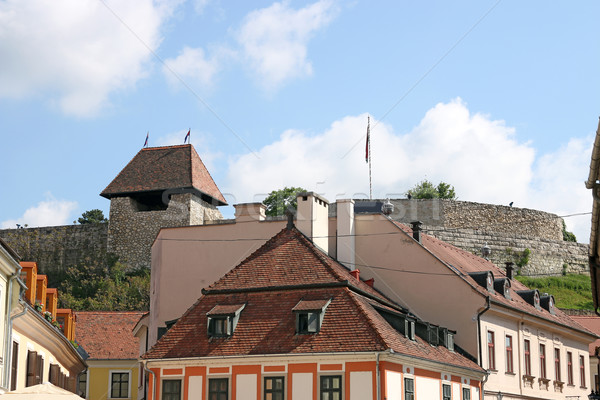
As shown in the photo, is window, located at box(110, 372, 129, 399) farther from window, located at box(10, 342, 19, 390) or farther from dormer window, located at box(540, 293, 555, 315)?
window, located at box(10, 342, 19, 390)

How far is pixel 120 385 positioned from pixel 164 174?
22.1 meters

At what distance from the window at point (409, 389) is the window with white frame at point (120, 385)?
18.8 meters

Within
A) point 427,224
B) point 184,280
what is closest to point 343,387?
point 184,280

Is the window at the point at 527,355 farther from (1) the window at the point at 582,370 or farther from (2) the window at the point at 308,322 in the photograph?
(2) the window at the point at 308,322

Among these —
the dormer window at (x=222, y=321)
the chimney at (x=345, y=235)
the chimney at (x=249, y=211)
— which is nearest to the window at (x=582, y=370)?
the chimney at (x=345, y=235)

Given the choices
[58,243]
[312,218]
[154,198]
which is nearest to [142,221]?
[154,198]

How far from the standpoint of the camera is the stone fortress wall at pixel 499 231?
2525 inches

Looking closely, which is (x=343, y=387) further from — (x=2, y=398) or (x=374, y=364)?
(x=2, y=398)

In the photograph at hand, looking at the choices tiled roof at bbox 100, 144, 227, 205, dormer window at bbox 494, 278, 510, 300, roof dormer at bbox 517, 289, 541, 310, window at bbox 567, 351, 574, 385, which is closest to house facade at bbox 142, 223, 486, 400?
dormer window at bbox 494, 278, 510, 300

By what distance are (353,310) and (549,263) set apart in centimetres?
4617

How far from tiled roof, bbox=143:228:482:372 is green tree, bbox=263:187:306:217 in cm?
4407

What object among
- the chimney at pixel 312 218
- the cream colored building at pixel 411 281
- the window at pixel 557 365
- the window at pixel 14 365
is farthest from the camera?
the window at pixel 557 365

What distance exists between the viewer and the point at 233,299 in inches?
960

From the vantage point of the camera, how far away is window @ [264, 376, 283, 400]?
22.6 m
